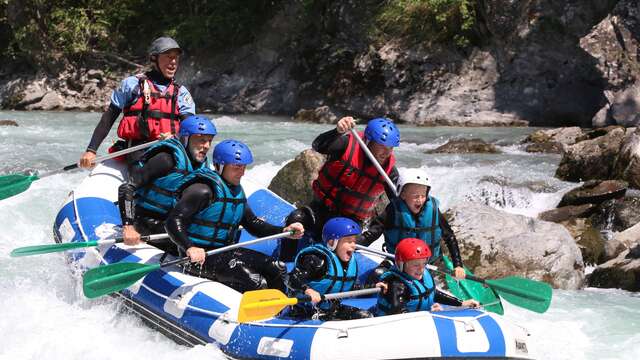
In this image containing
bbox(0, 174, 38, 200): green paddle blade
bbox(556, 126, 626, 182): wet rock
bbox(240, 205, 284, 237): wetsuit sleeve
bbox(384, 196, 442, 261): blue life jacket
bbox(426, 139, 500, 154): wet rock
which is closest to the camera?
bbox(384, 196, 442, 261): blue life jacket

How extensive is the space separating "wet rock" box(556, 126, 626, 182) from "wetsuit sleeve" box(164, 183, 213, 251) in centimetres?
576

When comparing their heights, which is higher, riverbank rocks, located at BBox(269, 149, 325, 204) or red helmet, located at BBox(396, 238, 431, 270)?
red helmet, located at BBox(396, 238, 431, 270)

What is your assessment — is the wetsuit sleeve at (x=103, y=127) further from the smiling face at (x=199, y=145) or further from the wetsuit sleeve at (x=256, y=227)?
the wetsuit sleeve at (x=256, y=227)

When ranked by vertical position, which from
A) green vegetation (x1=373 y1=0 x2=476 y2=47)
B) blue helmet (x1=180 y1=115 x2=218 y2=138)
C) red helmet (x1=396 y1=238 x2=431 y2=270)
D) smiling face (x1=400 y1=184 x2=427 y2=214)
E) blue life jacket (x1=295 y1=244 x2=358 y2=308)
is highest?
green vegetation (x1=373 y1=0 x2=476 y2=47)

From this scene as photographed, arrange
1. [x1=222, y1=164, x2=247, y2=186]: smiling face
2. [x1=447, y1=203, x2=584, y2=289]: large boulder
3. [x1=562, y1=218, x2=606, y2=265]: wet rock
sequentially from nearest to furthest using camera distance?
[x1=222, y1=164, x2=247, y2=186]: smiling face < [x1=447, y1=203, x2=584, y2=289]: large boulder < [x1=562, y1=218, x2=606, y2=265]: wet rock

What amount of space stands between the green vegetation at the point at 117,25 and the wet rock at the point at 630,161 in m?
11.0

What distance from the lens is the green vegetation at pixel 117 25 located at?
18.9 m

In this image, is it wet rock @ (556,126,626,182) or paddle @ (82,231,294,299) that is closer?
Answer: paddle @ (82,231,294,299)

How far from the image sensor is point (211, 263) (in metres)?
4.90

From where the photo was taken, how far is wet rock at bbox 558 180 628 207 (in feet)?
27.1

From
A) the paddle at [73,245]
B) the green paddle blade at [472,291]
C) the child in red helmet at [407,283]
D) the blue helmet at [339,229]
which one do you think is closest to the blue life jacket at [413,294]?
the child in red helmet at [407,283]

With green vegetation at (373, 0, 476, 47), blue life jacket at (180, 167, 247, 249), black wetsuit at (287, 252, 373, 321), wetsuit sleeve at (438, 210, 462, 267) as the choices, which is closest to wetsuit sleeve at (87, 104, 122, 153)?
blue life jacket at (180, 167, 247, 249)

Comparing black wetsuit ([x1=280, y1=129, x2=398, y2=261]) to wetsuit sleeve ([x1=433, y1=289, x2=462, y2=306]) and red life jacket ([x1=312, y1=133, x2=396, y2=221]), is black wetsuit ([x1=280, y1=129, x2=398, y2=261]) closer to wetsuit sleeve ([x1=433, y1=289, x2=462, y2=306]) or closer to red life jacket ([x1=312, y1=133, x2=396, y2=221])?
red life jacket ([x1=312, y1=133, x2=396, y2=221])

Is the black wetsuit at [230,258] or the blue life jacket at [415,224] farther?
the blue life jacket at [415,224]
